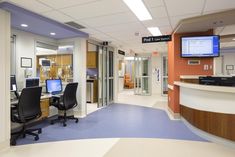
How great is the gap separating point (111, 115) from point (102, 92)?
1.79 meters

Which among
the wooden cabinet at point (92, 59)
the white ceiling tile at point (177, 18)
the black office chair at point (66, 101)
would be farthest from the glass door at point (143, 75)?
the black office chair at point (66, 101)

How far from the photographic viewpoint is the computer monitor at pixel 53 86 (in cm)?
512

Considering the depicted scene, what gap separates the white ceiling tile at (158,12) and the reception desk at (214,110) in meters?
1.69

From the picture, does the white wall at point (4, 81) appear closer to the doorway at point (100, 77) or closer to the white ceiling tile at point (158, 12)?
the white ceiling tile at point (158, 12)

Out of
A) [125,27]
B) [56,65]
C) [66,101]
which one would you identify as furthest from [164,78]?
[66,101]

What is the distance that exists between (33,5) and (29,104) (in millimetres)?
1926

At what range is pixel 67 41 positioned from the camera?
5.87 metres

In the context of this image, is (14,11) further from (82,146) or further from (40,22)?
(82,146)

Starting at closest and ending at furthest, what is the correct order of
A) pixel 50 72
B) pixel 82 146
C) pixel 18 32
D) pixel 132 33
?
pixel 82 146, pixel 18 32, pixel 132 33, pixel 50 72

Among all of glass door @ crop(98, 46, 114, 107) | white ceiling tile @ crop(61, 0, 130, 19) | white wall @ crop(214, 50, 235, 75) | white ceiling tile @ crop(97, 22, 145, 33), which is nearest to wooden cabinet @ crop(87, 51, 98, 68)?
glass door @ crop(98, 46, 114, 107)

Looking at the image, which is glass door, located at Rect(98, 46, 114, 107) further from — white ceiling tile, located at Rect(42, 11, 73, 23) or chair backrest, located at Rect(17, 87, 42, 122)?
chair backrest, located at Rect(17, 87, 42, 122)

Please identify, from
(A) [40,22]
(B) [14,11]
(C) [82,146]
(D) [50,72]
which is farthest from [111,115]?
(B) [14,11]

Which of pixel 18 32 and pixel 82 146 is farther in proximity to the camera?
pixel 18 32

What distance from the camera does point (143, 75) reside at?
11.5 metres
